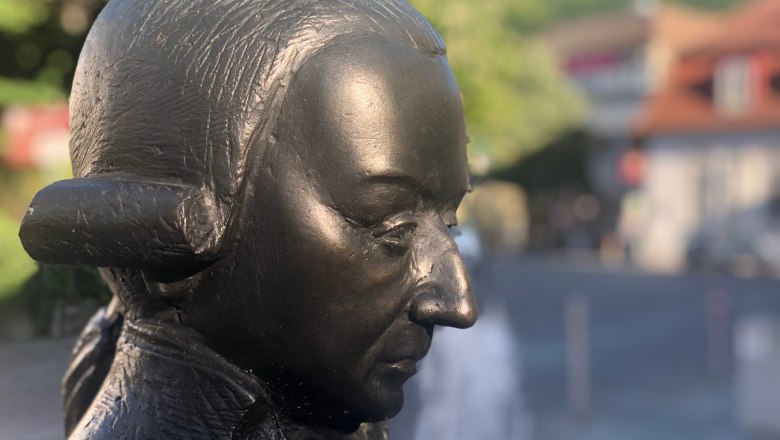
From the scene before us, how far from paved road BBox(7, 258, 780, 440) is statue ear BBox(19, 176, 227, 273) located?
0.74 meters

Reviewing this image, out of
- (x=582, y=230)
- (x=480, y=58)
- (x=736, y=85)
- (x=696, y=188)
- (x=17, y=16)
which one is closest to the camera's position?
(x=17, y=16)

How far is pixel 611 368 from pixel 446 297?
7.27 meters

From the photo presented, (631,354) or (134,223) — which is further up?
(134,223)

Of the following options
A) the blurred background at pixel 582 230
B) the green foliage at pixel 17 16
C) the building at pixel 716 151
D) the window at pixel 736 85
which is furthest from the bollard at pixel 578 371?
the window at pixel 736 85

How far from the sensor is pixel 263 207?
1214 mm

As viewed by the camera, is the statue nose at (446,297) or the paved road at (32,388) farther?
the paved road at (32,388)

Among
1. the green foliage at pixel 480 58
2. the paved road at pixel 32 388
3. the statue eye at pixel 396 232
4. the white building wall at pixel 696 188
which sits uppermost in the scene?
the statue eye at pixel 396 232

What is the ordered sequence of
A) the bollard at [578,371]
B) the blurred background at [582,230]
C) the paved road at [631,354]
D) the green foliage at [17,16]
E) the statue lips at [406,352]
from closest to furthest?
the statue lips at [406,352]
the blurred background at [582,230]
the green foliage at [17,16]
the paved road at [631,354]
the bollard at [578,371]

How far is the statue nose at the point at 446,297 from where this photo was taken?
1274 millimetres

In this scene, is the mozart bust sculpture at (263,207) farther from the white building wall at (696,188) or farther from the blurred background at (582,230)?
the white building wall at (696,188)

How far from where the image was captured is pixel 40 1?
11.0 ft

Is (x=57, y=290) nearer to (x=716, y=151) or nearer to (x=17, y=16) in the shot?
(x=17, y=16)

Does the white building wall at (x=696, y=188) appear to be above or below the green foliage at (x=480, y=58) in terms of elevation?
below

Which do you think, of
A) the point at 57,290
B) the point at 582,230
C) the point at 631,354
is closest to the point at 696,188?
the point at 582,230
